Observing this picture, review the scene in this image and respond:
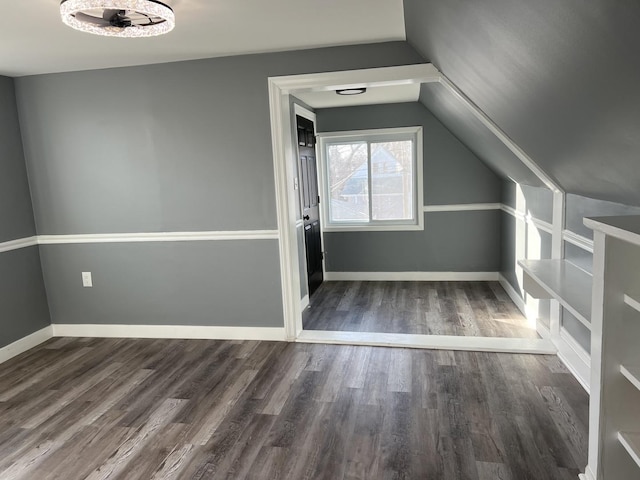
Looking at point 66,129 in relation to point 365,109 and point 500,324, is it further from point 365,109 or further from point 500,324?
point 500,324

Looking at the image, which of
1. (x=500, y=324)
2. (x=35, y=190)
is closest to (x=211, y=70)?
(x=35, y=190)

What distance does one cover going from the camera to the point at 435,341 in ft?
10.5

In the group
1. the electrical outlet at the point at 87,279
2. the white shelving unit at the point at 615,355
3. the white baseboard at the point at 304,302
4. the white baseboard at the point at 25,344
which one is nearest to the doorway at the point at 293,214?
the white baseboard at the point at 304,302

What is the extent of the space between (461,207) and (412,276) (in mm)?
966

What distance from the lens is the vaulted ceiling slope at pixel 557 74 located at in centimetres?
97

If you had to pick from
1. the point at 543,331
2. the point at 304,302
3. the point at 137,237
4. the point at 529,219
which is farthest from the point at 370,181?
the point at 137,237

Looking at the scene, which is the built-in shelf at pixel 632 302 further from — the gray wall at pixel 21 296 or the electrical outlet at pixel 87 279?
the gray wall at pixel 21 296

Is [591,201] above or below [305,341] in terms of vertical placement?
above

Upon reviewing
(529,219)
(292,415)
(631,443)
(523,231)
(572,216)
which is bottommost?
(292,415)

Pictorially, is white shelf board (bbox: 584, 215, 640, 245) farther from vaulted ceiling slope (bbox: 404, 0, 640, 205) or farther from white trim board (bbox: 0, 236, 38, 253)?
white trim board (bbox: 0, 236, 38, 253)

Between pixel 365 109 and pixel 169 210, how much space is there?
105 inches

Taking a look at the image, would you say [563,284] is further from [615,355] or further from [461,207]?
[461,207]

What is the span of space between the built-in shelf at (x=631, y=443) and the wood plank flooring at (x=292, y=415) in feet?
1.29

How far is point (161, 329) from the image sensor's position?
3617mm
